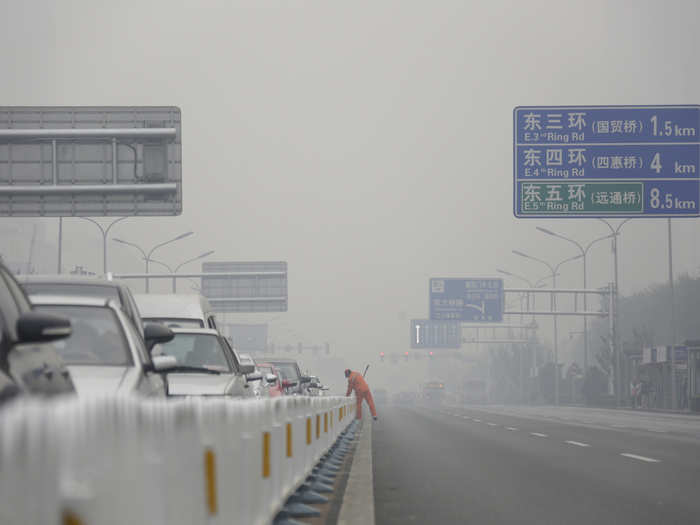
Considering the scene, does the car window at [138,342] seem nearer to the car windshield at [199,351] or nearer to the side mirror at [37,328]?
the side mirror at [37,328]

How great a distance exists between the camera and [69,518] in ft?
8.65

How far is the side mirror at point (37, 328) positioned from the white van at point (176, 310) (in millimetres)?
14747

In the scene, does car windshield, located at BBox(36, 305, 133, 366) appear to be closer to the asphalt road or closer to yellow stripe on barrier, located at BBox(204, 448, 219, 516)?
the asphalt road

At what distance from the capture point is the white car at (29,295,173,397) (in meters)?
8.58

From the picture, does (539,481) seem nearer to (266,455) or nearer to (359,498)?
(359,498)

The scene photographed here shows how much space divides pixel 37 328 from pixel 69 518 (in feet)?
10.0

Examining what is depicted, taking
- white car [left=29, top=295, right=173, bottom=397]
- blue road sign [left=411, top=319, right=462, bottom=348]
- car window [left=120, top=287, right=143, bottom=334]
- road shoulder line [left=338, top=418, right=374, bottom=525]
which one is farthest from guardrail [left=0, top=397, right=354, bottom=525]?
blue road sign [left=411, top=319, right=462, bottom=348]

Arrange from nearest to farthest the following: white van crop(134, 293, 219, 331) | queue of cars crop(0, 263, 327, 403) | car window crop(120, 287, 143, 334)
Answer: queue of cars crop(0, 263, 327, 403) → car window crop(120, 287, 143, 334) → white van crop(134, 293, 219, 331)

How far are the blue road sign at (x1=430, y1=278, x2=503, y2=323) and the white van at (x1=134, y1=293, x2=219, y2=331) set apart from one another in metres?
52.6

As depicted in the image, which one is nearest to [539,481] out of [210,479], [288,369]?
[210,479]

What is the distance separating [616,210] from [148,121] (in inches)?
532

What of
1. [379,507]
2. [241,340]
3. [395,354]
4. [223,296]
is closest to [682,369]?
[223,296]

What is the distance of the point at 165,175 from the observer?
2920cm

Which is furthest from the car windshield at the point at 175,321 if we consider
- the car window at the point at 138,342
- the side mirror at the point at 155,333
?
the car window at the point at 138,342
